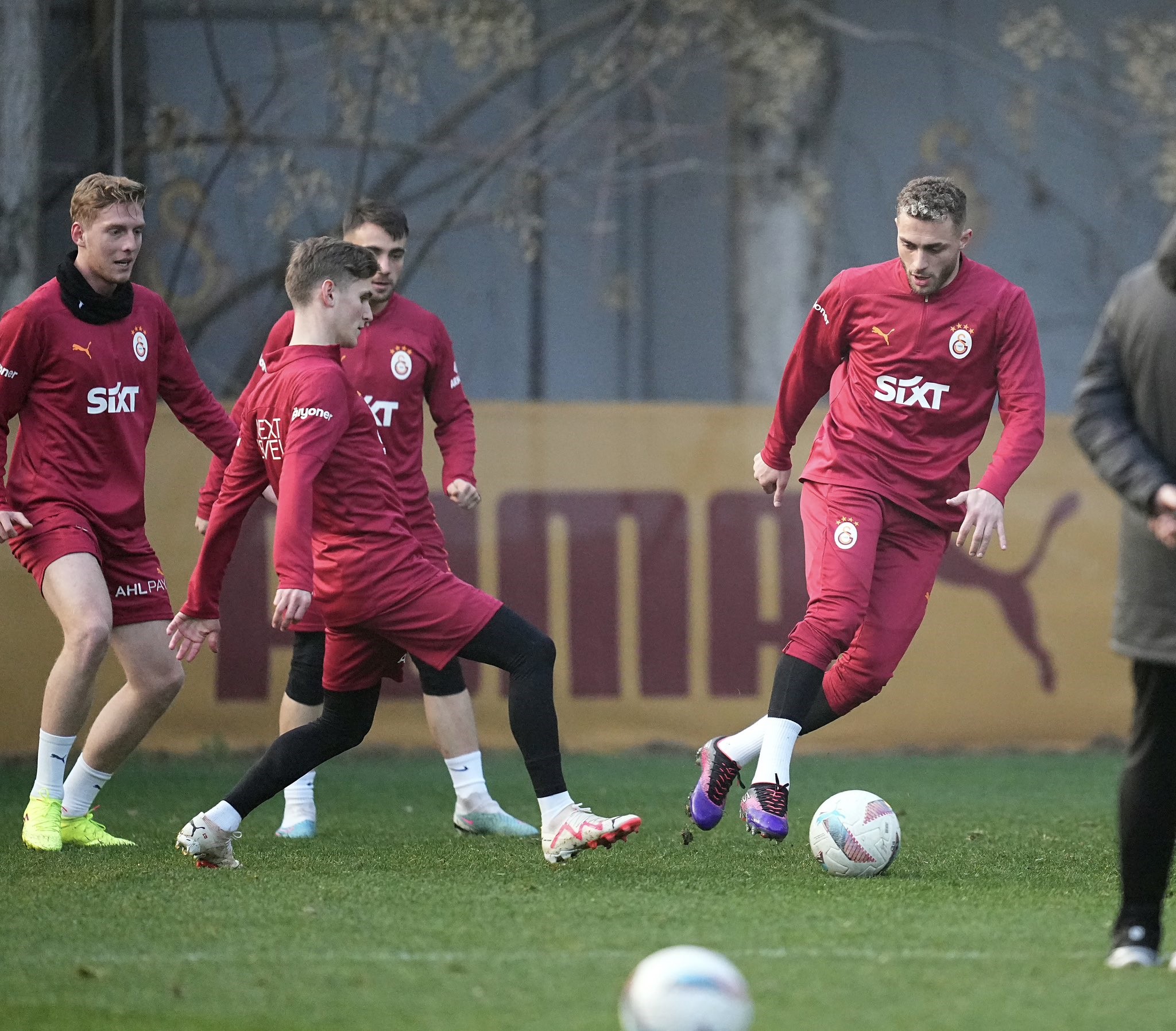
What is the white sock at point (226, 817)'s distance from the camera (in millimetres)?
5684

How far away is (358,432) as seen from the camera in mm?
5613

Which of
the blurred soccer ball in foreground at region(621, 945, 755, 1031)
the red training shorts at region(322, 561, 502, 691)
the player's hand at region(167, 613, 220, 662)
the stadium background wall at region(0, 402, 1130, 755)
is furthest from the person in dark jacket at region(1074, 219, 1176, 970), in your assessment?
the stadium background wall at region(0, 402, 1130, 755)

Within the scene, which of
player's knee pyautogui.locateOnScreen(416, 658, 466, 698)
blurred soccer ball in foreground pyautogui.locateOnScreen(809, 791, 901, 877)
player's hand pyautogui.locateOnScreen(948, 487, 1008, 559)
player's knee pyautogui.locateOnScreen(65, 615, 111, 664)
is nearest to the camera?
blurred soccer ball in foreground pyautogui.locateOnScreen(809, 791, 901, 877)

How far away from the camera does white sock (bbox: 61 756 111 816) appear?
262 inches

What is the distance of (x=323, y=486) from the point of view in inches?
219

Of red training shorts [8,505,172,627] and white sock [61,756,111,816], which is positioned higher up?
red training shorts [8,505,172,627]

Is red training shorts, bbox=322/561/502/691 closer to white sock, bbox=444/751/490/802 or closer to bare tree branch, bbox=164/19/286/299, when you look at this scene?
white sock, bbox=444/751/490/802

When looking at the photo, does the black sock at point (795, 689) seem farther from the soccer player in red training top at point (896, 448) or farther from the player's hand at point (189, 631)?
the player's hand at point (189, 631)

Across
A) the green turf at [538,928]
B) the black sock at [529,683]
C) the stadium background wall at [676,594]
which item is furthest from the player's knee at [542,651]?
the stadium background wall at [676,594]

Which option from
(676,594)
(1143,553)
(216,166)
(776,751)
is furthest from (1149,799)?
(216,166)

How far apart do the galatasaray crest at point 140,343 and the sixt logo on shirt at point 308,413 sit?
1.55 meters

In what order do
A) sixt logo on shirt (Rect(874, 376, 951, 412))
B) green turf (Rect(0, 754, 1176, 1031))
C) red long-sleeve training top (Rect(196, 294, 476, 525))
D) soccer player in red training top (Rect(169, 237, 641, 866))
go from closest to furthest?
green turf (Rect(0, 754, 1176, 1031))
soccer player in red training top (Rect(169, 237, 641, 866))
sixt logo on shirt (Rect(874, 376, 951, 412))
red long-sleeve training top (Rect(196, 294, 476, 525))

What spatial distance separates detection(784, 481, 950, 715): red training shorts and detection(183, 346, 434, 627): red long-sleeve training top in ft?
4.42

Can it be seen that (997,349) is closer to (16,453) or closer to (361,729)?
(361,729)
